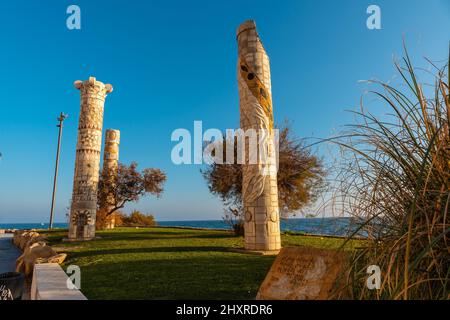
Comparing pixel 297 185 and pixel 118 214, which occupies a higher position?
pixel 297 185

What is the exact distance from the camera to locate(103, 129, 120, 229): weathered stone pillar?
17.5 m

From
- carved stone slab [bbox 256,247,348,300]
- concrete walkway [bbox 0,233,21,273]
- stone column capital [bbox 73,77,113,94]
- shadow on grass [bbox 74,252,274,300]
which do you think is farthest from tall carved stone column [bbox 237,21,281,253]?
stone column capital [bbox 73,77,113,94]

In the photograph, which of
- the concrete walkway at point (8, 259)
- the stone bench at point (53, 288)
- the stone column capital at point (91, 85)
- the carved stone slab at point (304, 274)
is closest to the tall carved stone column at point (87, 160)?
the stone column capital at point (91, 85)

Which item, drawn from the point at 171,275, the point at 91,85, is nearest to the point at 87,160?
the point at 91,85

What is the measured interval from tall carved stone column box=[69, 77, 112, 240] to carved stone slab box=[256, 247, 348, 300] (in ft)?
35.3

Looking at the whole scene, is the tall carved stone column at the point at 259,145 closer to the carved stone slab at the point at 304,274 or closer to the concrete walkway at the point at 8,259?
the carved stone slab at the point at 304,274

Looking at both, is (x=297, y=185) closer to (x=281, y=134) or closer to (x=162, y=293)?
(x=281, y=134)

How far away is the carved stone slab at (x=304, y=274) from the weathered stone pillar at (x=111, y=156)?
54.4 feet

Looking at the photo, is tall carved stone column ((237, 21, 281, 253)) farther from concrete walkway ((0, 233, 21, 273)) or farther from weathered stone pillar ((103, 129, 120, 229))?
weathered stone pillar ((103, 129, 120, 229))

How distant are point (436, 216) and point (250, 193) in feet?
20.4

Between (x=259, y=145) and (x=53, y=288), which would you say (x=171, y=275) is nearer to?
(x=53, y=288)

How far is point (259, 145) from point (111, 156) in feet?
43.6
